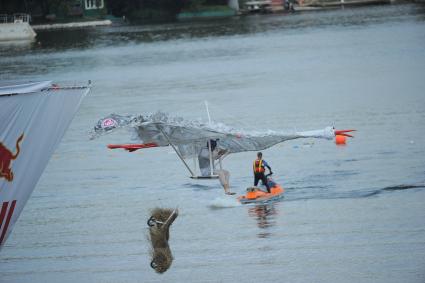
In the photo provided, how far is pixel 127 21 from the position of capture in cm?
19750

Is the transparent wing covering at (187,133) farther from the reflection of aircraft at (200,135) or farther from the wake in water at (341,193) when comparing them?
the wake in water at (341,193)

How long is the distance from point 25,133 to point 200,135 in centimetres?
1271

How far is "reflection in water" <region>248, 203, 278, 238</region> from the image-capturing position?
38188 mm

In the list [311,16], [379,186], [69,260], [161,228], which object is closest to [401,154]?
[379,186]

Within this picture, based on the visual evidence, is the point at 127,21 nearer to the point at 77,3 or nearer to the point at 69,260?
the point at 77,3

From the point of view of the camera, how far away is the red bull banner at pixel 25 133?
21078mm

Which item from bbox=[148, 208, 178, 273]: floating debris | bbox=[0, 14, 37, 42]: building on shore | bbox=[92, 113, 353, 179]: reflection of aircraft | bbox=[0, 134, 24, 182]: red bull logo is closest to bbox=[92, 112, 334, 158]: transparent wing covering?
bbox=[92, 113, 353, 179]: reflection of aircraft

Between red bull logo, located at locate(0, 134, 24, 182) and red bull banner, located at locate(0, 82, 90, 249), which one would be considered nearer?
red bull logo, located at locate(0, 134, 24, 182)

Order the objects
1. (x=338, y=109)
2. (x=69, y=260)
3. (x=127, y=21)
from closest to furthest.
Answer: (x=69, y=260), (x=338, y=109), (x=127, y=21)

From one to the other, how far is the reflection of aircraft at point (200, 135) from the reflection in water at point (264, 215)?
14.1 feet

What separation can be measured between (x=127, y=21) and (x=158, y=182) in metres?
151

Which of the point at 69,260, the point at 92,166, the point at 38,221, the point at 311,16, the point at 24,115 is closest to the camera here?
the point at 24,115

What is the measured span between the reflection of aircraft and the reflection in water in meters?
4.29

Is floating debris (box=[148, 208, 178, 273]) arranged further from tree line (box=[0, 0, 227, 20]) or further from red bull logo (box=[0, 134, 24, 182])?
tree line (box=[0, 0, 227, 20])
